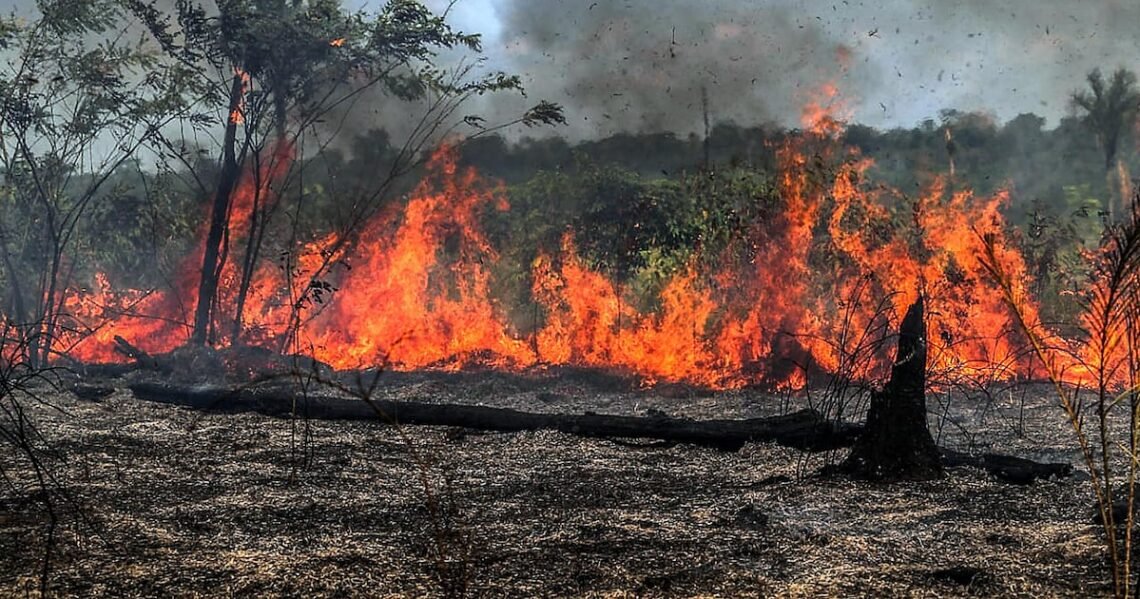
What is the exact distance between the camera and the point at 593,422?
8008 mm

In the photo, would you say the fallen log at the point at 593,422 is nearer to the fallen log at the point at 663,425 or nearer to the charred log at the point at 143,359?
the fallen log at the point at 663,425

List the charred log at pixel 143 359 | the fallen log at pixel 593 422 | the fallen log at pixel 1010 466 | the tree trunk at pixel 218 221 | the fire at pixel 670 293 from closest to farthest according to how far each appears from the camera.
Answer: the fallen log at pixel 1010 466 → the fallen log at pixel 593 422 → the fire at pixel 670 293 → the charred log at pixel 143 359 → the tree trunk at pixel 218 221

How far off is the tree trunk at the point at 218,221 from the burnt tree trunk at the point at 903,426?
1155cm

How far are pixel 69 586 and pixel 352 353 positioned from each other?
11.3m

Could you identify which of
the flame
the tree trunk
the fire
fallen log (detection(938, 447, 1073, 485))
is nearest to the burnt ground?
fallen log (detection(938, 447, 1073, 485))

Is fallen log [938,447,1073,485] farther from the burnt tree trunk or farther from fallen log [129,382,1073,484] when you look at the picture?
the burnt tree trunk

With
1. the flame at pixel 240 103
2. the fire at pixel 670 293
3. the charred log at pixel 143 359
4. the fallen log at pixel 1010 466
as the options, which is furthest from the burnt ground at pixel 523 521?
the flame at pixel 240 103

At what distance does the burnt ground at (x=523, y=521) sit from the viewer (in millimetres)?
4191

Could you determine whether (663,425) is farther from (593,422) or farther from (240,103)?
(240,103)

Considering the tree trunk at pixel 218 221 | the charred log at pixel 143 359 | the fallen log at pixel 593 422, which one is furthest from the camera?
the tree trunk at pixel 218 221

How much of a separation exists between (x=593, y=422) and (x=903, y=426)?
107 inches

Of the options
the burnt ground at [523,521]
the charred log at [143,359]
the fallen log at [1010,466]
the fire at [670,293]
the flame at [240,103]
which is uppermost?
the flame at [240,103]

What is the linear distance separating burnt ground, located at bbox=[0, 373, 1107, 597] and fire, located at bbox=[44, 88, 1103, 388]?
4035 mm

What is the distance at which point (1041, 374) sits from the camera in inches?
510
